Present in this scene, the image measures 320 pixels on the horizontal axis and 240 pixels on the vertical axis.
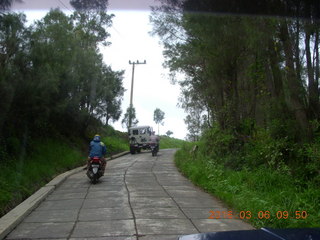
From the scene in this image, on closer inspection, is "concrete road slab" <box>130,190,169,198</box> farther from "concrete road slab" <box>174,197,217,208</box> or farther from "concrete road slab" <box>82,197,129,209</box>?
"concrete road slab" <box>174,197,217,208</box>

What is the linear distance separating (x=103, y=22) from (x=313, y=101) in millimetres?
24662

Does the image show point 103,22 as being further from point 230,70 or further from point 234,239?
point 234,239

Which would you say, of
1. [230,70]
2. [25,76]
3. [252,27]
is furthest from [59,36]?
[252,27]

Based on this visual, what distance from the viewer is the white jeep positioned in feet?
101

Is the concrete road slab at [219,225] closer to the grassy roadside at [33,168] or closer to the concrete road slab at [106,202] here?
the concrete road slab at [106,202]

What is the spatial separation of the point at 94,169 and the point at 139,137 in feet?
62.4

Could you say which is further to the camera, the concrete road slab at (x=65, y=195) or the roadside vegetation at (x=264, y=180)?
the concrete road slab at (x=65, y=195)

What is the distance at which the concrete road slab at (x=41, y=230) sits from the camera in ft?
20.2

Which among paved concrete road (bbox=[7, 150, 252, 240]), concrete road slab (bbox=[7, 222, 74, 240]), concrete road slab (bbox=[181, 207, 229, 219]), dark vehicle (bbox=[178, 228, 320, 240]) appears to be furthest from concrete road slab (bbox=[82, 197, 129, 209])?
dark vehicle (bbox=[178, 228, 320, 240])

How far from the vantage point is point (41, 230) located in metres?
6.52

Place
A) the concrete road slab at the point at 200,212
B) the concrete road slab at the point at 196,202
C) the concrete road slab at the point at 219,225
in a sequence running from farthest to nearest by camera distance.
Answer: the concrete road slab at the point at 196,202
the concrete road slab at the point at 200,212
the concrete road slab at the point at 219,225

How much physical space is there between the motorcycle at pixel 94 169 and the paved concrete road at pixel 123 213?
0.45 m
